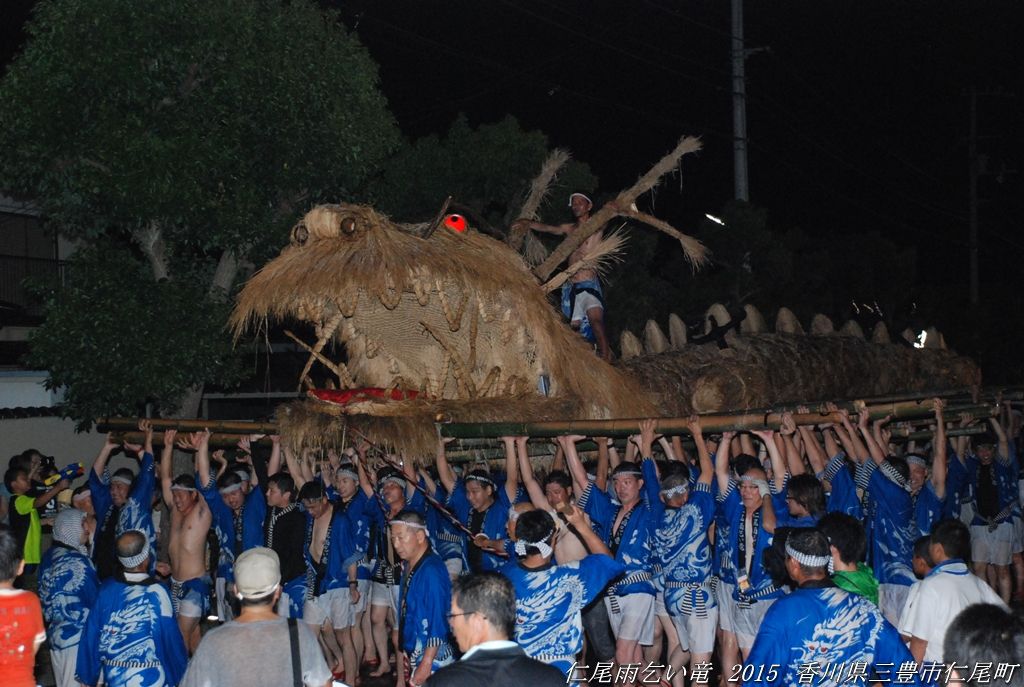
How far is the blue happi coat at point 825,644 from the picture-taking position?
453cm

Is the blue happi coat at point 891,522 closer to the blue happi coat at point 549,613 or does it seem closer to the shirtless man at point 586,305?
the shirtless man at point 586,305

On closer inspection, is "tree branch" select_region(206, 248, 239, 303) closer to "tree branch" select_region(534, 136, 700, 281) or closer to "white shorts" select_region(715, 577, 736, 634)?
"tree branch" select_region(534, 136, 700, 281)

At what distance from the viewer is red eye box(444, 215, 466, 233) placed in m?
8.07

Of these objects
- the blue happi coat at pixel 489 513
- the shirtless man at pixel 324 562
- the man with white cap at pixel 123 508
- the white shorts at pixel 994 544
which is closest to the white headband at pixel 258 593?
the blue happi coat at pixel 489 513

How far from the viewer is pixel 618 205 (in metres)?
8.92

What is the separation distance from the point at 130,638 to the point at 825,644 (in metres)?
3.66

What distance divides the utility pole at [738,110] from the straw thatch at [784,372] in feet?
27.3

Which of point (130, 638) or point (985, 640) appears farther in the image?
point (130, 638)

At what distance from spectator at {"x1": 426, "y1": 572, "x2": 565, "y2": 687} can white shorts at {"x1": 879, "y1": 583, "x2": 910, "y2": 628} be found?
4.69 m

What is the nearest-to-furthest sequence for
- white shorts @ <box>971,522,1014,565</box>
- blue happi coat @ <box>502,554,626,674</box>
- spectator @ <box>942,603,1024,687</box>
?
spectator @ <box>942,603,1024,687</box> → blue happi coat @ <box>502,554,626,674</box> → white shorts @ <box>971,522,1014,565</box>

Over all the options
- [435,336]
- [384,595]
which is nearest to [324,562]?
[384,595]

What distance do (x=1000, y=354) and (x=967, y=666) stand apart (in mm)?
26118

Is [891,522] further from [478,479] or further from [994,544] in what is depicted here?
[994,544]

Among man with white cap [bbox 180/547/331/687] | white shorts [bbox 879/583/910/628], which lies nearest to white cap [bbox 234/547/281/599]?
man with white cap [bbox 180/547/331/687]
